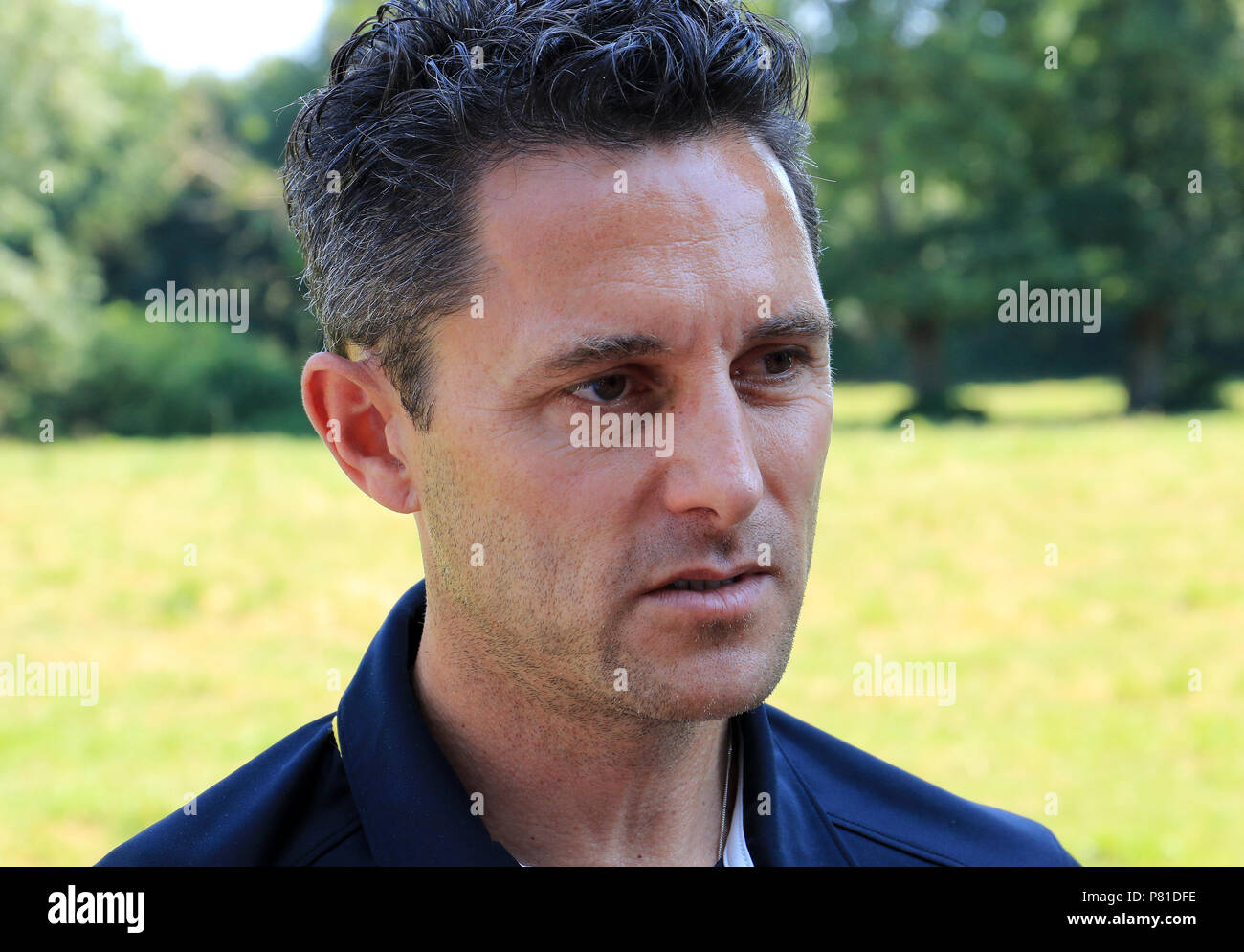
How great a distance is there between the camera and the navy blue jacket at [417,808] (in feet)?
6.64

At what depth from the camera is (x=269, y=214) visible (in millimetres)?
27844

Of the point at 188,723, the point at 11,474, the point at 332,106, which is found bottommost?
the point at 11,474

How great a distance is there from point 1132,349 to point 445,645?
28.6 m

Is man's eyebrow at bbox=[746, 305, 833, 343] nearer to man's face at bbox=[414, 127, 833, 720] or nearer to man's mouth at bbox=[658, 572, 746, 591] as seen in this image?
man's face at bbox=[414, 127, 833, 720]

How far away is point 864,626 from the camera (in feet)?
30.3

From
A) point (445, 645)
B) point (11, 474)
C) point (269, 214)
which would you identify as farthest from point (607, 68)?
point (269, 214)

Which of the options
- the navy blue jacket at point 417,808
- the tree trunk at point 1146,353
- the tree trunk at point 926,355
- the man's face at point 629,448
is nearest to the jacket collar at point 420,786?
the navy blue jacket at point 417,808

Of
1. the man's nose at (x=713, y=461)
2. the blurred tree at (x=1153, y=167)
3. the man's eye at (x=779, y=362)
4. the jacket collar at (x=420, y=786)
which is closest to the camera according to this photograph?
the man's nose at (x=713, y=461)

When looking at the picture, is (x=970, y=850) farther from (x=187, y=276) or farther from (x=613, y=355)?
(x=187, y=276)

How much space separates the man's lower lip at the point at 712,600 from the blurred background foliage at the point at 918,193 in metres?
21.9

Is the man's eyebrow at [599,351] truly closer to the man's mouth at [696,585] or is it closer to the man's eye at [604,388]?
the man's eye at [604,388]

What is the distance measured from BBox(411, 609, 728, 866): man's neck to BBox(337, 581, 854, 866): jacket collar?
0.08 m

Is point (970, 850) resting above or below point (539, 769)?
below

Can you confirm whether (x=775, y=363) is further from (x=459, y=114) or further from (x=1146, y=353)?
(x=1146, y=353)
